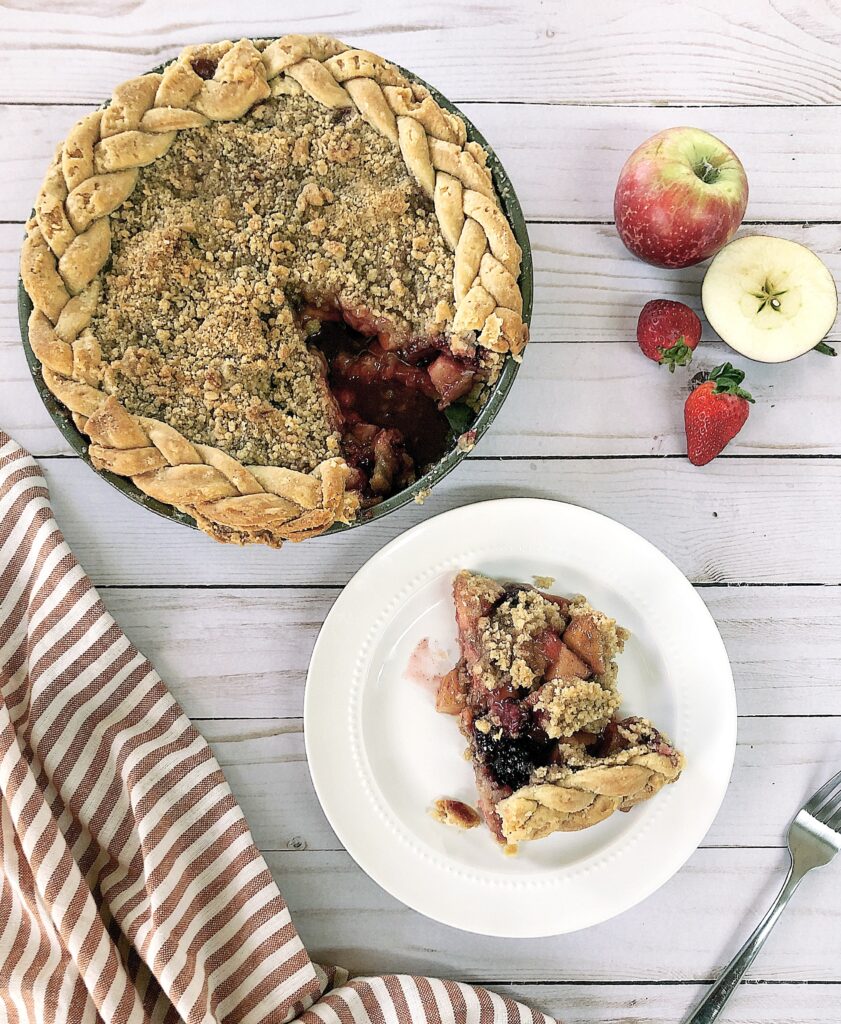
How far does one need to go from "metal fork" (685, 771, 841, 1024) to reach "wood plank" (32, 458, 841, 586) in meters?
0.41

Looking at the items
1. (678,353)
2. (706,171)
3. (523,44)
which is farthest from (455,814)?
(523,44)

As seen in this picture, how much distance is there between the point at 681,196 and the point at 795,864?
3.73 ft

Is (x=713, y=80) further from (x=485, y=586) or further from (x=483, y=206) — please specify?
(x=485, y=586)

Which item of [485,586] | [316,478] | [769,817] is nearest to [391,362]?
[316,478]

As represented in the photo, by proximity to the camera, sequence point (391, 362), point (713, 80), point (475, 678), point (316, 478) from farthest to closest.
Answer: point (713, 80) → point (475, 678) → point (391, 362) → point (316, 478)

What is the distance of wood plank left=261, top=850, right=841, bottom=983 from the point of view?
60.6 inches

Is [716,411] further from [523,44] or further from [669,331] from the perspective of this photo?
[523,44]

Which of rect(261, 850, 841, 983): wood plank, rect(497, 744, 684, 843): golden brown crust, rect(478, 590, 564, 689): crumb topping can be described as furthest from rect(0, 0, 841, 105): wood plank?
rect(261, 850, 841, 983): wood plank

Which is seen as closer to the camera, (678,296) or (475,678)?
(475,678)

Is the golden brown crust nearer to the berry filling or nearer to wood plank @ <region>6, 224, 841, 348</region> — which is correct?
the berry filling

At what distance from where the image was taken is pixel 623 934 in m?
1.56

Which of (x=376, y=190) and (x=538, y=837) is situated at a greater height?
(x=376, y=190)

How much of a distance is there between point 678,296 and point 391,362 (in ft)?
1.87

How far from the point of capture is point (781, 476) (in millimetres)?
1528
